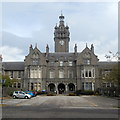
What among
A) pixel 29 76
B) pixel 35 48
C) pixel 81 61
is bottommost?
pixel 29 76

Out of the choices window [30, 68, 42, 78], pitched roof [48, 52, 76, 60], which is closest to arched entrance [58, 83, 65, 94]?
Answer: window [30, 68, 42, 78]

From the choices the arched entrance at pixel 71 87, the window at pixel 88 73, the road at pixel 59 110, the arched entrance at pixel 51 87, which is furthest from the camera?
the arched entrance at pixel 51 87

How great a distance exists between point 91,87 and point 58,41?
91.7 ft

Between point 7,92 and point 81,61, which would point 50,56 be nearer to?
point 81,61

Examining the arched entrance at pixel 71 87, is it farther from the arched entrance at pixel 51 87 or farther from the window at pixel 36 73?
the window at pixel 36 73

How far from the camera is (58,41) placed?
275 feet

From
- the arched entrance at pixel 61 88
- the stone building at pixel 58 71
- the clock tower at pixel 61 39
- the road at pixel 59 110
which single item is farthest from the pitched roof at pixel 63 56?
the road at pixel 59 110

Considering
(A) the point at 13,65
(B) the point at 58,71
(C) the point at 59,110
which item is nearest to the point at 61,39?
(B) the point at 58,71

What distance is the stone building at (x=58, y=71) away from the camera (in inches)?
2514

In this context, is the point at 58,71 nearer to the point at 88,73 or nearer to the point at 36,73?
the point at 36,73

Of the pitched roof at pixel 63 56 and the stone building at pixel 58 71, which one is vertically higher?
the pitched roof at pixel 63 56

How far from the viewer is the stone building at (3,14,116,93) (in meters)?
63.8

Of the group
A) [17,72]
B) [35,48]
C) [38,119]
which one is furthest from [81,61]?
[38,119]

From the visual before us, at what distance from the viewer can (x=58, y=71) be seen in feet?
219
